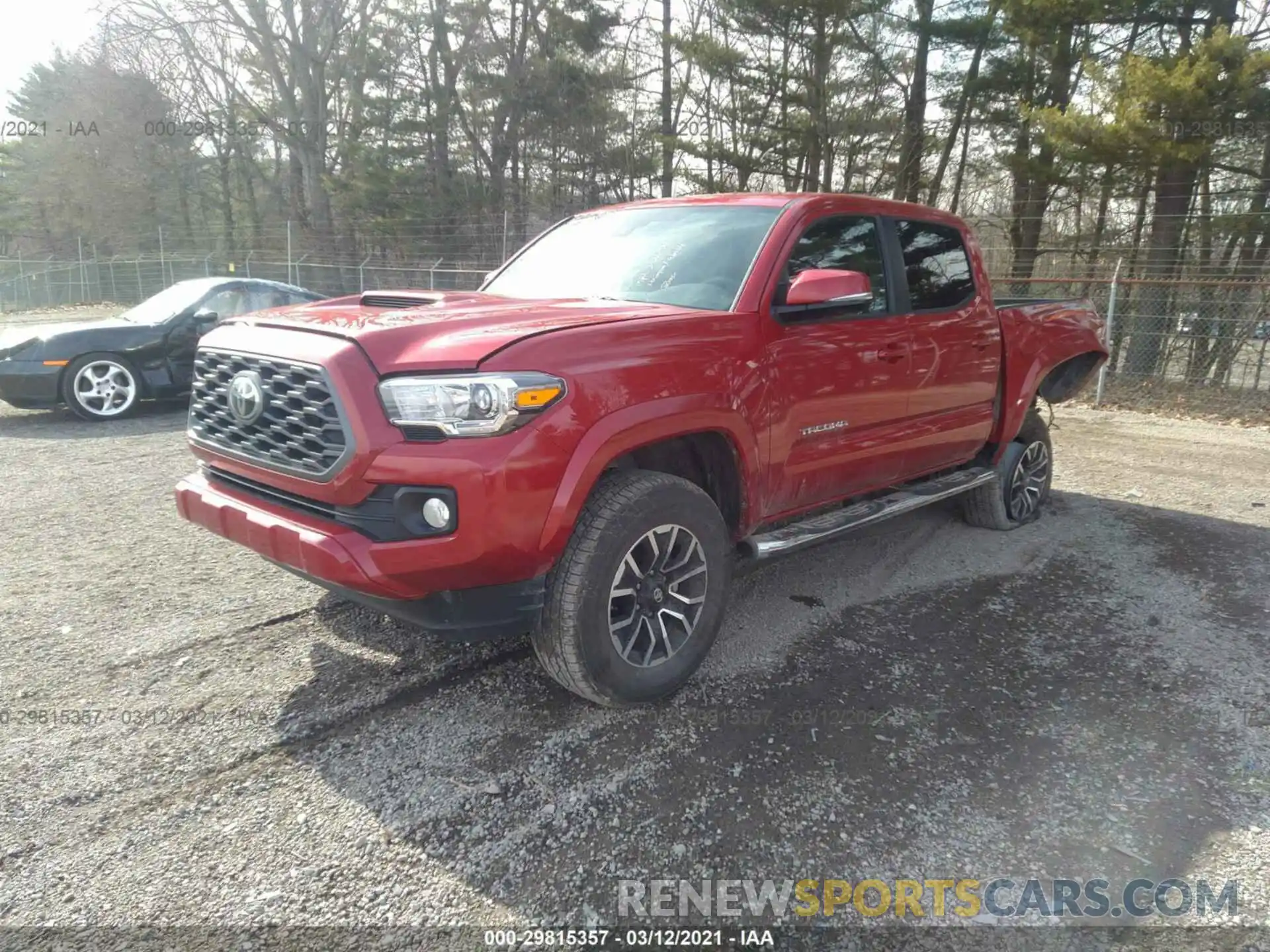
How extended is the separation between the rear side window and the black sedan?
5705mm

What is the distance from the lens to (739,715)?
9.96ft

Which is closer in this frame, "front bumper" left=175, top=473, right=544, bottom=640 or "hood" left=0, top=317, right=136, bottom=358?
"front bumper" left=175, top=473, right=544, bottom=640

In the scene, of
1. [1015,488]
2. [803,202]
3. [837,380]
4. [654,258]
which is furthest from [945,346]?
[654,258]

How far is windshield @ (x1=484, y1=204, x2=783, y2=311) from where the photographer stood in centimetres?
348

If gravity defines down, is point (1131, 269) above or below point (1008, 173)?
below

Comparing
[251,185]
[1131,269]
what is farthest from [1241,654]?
[251,185]

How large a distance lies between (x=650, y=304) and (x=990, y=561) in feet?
9.45

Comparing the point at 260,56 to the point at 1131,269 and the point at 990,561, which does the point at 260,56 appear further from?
the point at 990,561

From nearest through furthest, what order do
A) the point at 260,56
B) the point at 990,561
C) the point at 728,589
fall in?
the point at 728,589 < the point at 990,561 < the point at 260,56

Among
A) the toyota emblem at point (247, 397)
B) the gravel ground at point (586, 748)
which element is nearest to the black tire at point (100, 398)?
the gravel ground at point (586, 748)

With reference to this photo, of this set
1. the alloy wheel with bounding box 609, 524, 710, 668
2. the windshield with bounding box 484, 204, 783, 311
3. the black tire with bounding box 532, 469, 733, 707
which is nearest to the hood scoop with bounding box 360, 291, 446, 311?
the windshield with bounding box 484, 204, 783, 311

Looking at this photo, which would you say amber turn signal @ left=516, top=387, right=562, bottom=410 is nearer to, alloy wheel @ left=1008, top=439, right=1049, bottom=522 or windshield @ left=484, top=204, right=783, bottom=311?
windshield @ left=484, top=204, right=783, bottom=311

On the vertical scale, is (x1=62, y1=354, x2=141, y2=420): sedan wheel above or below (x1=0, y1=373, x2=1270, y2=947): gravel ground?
above

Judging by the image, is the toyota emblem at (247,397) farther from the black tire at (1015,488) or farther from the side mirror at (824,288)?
the black tire at (1015,488)
